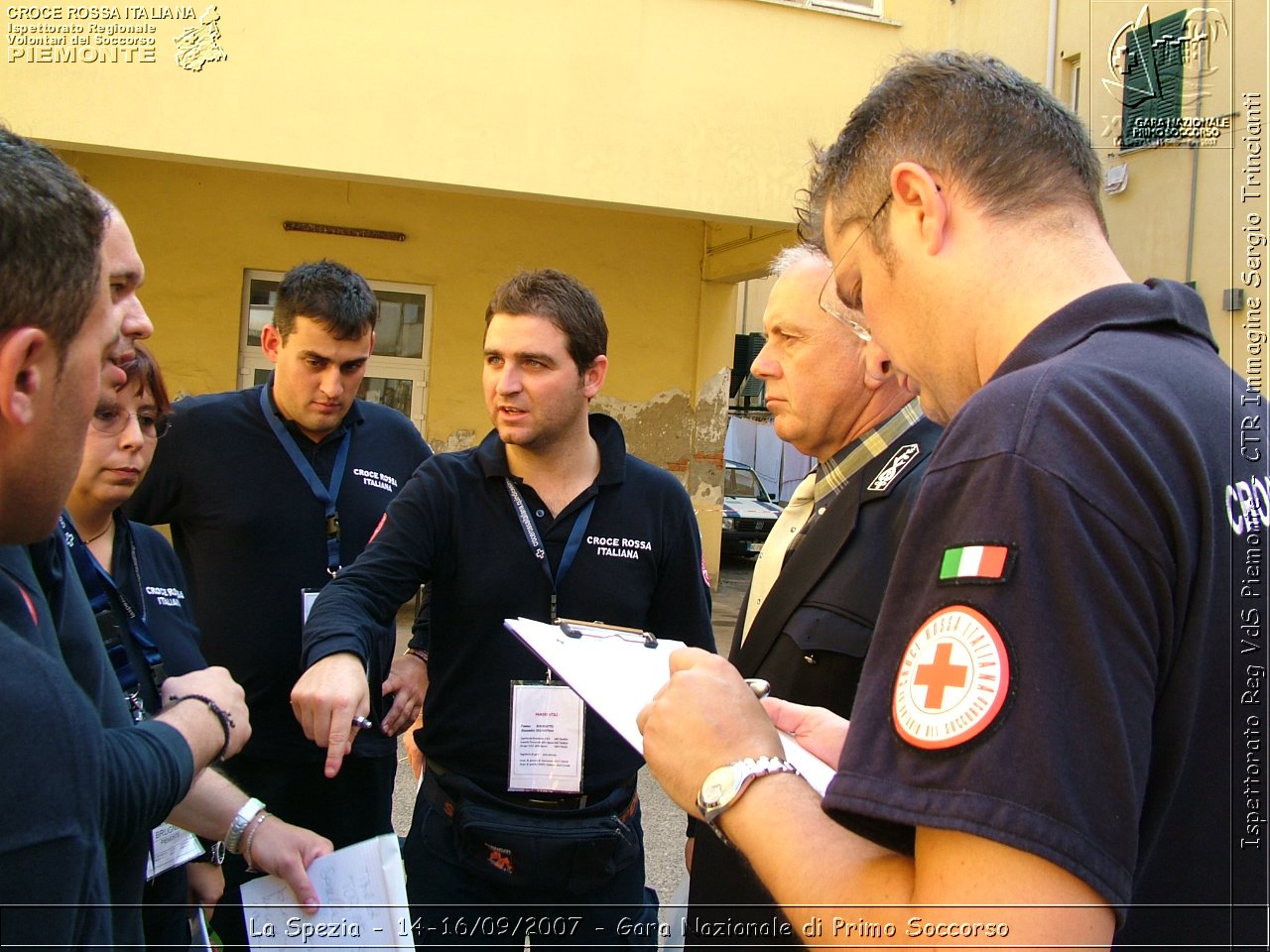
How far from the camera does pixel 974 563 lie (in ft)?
3.05

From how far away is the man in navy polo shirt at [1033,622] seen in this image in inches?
34.3

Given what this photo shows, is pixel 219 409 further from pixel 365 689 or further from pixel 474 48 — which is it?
pixel 474 48

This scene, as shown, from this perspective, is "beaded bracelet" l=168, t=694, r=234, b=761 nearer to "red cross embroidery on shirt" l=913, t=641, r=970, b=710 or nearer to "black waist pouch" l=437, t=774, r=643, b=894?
"black waist pouch" l=437, t=774, r=643, b=894

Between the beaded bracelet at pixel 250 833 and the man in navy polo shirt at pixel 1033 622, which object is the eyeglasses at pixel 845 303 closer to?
the man in navy polo shirt at pixel 1033 622

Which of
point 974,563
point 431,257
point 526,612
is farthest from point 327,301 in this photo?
point 431,257

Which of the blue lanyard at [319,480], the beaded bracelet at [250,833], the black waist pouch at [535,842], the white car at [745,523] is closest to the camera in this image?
the beaded bracelet at [250,833]

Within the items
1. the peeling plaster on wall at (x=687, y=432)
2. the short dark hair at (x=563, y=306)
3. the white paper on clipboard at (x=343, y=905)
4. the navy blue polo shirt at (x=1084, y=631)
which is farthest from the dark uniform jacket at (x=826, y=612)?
the peeling plaster on wall at (x=687, y=432)

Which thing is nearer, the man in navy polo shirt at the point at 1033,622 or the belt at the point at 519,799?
the man in navy polo shirt at the point at 1033,622

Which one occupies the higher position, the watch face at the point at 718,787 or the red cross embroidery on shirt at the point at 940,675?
the red cross embroidery on shirt at the point at 940,675

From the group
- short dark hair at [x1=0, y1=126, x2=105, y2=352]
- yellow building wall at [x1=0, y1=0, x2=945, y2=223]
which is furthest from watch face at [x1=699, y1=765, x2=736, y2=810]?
yellow building wall at [x1=0, y1=0, x2=945, y2=223]

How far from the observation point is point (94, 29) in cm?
752

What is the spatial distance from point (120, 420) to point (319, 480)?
3.25 ft

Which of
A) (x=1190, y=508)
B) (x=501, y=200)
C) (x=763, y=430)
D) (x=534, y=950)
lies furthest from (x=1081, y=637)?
(x=763, y=430)

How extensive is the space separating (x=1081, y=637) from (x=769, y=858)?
422 millimetres
